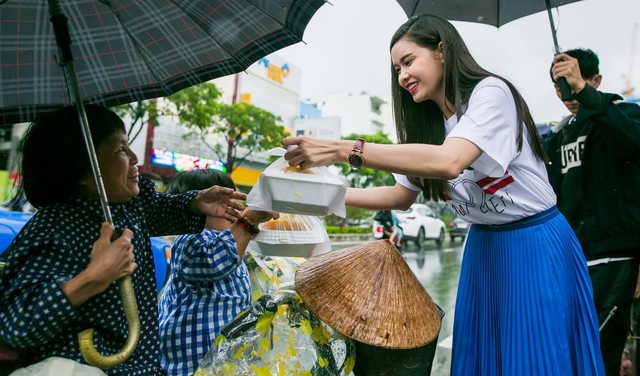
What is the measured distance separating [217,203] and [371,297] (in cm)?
72

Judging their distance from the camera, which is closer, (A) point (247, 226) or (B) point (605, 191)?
(A) point (247, 226)

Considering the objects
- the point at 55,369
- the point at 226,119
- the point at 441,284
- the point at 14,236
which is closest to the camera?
the point at 55,369

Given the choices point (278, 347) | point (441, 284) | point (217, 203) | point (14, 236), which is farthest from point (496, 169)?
point (441, 284)

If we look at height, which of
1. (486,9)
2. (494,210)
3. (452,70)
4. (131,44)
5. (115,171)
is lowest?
(494,210)

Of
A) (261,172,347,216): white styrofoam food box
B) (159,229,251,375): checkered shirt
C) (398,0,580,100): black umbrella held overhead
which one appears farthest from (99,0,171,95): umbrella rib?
(398,0,580,100): black umbrella held overhead

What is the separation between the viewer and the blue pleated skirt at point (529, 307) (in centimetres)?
150

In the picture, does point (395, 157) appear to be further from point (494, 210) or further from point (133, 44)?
point (133, 44)

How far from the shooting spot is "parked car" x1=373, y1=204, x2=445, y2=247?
53.0 feet

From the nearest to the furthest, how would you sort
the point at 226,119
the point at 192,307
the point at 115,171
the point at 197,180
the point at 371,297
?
1. the point at 371,297
2. the point at 115,171
3. the point at 192,307
4. the point at 197,180
5. the point at 226,119

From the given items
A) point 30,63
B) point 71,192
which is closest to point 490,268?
point 71,192

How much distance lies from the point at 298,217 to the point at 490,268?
742 mm

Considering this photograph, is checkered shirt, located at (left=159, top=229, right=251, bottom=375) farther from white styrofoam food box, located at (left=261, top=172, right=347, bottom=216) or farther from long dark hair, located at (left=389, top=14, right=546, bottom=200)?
long dark hair, located at (left=389, top=14, right=546, bottom=200)

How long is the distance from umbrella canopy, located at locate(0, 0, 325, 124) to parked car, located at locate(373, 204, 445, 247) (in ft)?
46.5

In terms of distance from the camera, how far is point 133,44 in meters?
1.71
